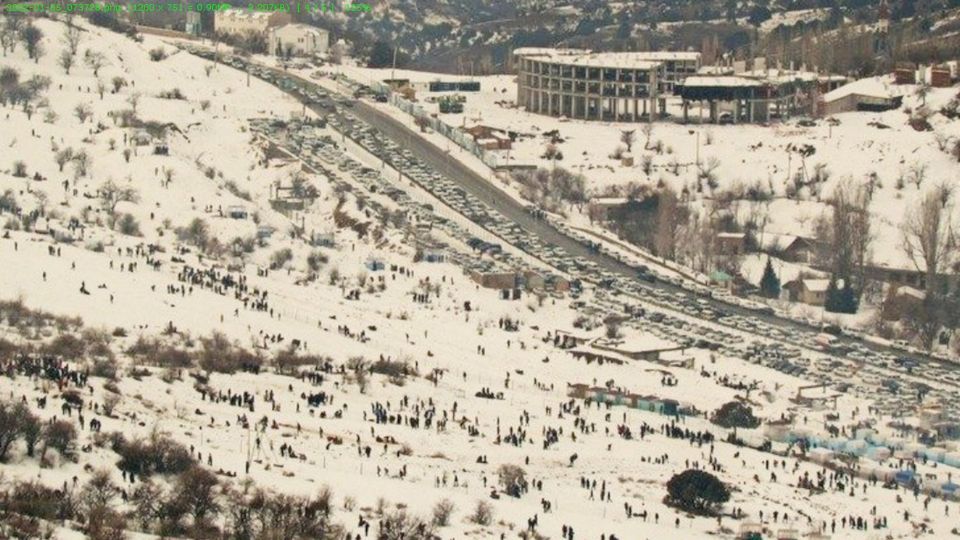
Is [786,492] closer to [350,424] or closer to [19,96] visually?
[350,424]

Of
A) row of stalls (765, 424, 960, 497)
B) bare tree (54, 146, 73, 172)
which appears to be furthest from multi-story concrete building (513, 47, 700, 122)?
row of stalls (765, 424, 960, 497)

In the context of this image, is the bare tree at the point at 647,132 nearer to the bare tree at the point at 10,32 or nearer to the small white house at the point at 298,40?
the small white house at the point at 298,40

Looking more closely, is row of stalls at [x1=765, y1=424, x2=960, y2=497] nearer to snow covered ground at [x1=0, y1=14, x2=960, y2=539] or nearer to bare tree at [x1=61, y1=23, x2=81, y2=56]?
snow covered ground at [x1=0, y1=14, x2=960, y2=539]

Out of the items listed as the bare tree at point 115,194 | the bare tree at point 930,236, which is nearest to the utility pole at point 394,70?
the bare tree at point 115,194

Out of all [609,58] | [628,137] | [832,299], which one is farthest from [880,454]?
[609,58]

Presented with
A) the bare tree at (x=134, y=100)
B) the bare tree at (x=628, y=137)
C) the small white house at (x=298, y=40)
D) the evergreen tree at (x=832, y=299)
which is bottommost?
the evergreen tree at (x=832, y=299)

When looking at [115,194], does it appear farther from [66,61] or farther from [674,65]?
[674,65]
